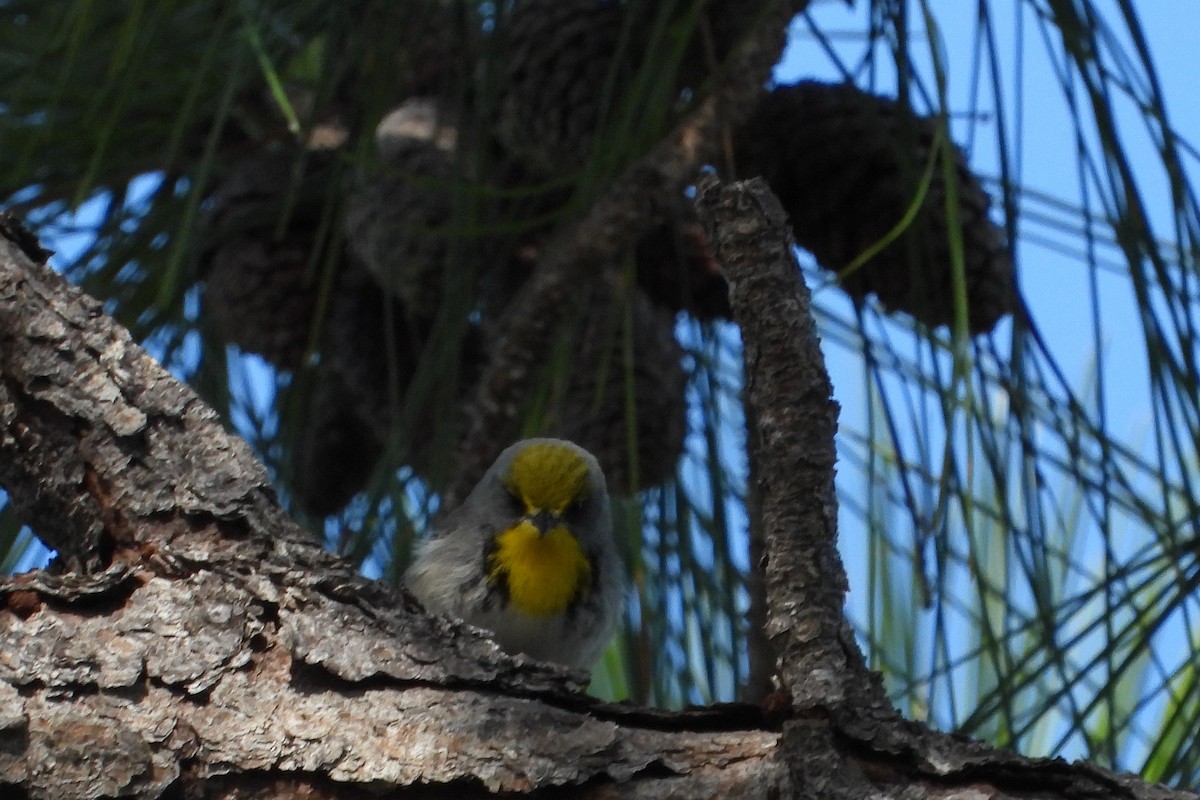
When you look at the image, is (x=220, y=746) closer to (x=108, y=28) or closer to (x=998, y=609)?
(x=108, y=28)

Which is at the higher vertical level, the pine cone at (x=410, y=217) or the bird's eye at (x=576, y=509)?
the pine cone at (x=410, y=217)

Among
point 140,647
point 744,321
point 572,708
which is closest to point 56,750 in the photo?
point 140,647

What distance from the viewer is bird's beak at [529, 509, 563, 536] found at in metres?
1.94

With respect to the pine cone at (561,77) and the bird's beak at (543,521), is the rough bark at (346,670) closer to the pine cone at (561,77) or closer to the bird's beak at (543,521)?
the bird's beak at (543,521)

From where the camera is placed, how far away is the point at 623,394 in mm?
2139

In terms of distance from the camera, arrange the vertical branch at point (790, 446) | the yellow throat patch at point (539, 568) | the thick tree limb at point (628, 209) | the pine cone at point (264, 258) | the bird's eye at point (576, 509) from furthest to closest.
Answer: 1. the pine cone at point (264, 258)
2. the bird's eye at point (576, 509)
3. the yellow throat patch at point (539, 568)
4. the thick tree limb at point (628, 209)
5. the vertical branch at point (790, 446)

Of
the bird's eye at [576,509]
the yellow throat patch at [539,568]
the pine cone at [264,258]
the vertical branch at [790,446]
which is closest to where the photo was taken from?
the vertical branch at [790,446]

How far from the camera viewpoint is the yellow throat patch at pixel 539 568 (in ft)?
6.19

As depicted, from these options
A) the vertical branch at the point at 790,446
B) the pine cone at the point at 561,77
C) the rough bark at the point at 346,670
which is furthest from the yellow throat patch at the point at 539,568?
the vertical branch at the point at 790,446

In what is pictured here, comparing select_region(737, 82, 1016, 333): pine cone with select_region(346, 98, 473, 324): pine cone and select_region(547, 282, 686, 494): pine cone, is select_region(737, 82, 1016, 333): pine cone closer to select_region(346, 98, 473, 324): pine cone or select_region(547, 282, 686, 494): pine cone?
select_region(547, 282, 686, 494): pine cone

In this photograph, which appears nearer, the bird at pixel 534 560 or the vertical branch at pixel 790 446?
the vertical branch at pixel 790 446

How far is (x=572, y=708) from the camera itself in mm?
1112

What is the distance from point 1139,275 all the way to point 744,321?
2.31 ft

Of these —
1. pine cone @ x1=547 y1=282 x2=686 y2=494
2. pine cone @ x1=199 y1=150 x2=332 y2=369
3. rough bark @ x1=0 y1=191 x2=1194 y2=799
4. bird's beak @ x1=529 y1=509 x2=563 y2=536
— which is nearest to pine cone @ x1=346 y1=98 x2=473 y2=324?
pine cone @ x1=199 y1=150 x2=332 y2=369
